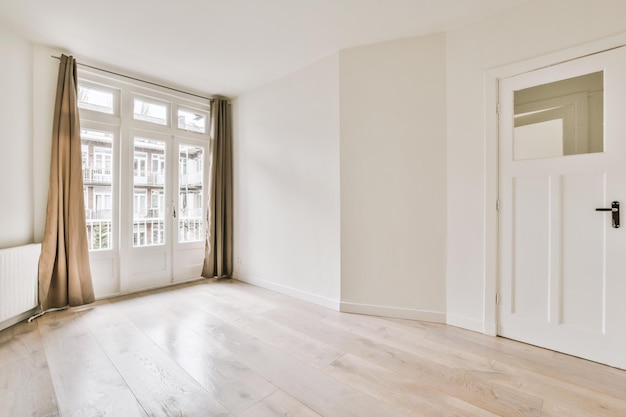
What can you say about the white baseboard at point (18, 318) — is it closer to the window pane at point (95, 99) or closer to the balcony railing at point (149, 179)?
the balcony railing at point (149, 179)

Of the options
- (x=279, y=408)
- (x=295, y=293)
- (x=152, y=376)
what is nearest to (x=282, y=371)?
(x=279, y=408)

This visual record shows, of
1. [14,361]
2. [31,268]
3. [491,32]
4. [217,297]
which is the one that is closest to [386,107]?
[491,32]

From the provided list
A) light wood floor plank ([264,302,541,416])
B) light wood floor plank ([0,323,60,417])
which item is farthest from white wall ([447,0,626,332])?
light wood floor plank ([0,323,60,417])

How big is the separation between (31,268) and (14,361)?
3.83 feet

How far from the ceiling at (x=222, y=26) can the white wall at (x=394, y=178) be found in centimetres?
31

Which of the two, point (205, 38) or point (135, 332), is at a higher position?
point (205, 38)

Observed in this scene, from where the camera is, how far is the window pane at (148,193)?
397 centimetres

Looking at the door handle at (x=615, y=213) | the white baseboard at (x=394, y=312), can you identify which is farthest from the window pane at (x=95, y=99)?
the door handle at (x=615, y=213)

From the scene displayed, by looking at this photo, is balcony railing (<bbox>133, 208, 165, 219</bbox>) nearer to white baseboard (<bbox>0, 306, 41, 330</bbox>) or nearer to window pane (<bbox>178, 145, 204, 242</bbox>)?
window pane (<bbox>178, 145, 204, 242</bbox>)

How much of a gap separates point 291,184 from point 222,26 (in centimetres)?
185

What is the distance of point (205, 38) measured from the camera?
3.06 meters

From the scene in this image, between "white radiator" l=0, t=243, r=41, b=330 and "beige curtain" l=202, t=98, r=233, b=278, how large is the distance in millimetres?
1929

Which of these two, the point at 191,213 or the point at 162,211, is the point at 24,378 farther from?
the point at 191,213

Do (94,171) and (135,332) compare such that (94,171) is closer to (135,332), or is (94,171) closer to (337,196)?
(135,332)
